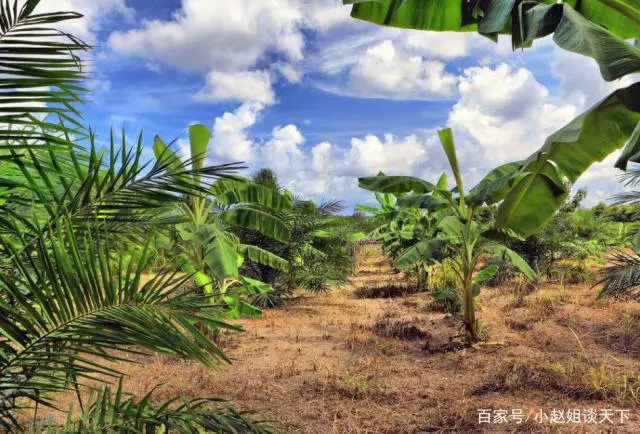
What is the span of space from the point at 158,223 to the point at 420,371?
4517 millimetres

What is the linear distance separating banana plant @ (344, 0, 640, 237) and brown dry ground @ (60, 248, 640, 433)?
1887mm

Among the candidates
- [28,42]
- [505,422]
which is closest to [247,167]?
[28,42]

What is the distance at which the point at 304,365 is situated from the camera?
6.62m

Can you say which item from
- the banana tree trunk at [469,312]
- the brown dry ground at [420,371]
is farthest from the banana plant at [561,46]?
the brown dry ground at [420,371]

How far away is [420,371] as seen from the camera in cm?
628

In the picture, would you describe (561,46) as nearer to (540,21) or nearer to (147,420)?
(540,21)

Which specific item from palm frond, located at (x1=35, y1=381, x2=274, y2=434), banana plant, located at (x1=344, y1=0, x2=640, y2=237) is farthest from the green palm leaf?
palm frond, located at (x1=35, y1=381, x2=274, y2=434)

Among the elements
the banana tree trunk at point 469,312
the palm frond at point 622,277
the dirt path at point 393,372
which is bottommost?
the dirt path at point 393,372

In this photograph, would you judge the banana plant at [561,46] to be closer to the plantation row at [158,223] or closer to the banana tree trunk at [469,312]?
the plantation row at [158,223]

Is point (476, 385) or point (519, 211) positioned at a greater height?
point (519, 211)

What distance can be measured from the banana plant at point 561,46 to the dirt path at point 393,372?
199 cm

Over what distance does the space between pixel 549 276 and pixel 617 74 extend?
39.9 ft

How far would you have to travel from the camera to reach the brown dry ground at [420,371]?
4703 mm

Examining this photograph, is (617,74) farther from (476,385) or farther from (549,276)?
(549,276)
